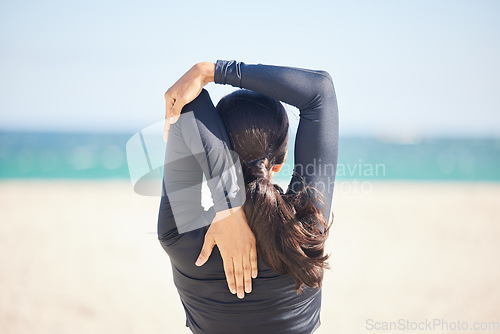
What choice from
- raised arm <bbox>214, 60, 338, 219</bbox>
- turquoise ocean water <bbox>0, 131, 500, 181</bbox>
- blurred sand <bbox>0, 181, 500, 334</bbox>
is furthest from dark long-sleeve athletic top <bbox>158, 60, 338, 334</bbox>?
turquoise ocean water <bbox>0, 131, 500, 181</bbox>

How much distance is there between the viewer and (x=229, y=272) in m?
1.18

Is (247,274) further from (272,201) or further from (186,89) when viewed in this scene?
(186,89)

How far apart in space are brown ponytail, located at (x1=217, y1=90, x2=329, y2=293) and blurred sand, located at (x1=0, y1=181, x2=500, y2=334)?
3.58 m

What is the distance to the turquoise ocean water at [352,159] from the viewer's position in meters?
24.0

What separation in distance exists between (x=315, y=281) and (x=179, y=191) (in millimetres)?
493

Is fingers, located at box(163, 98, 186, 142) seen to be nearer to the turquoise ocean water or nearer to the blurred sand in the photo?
the blurred sand

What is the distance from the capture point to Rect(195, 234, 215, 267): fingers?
1167mm

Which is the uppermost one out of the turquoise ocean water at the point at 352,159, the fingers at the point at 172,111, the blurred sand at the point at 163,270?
the fingers at the point at 172,111

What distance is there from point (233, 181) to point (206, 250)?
21 centimetres

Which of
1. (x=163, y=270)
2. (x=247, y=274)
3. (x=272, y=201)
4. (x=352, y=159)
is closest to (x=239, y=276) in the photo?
(x=247, y=274)

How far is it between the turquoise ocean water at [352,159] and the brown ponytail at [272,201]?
57.8ft

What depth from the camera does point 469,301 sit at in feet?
16.6

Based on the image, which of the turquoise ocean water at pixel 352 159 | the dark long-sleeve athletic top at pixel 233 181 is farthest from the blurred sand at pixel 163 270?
the turquoise ocean water at pixel 352 159

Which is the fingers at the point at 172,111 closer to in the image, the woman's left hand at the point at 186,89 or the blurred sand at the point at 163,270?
the woman's left hand at the point at 186,89
